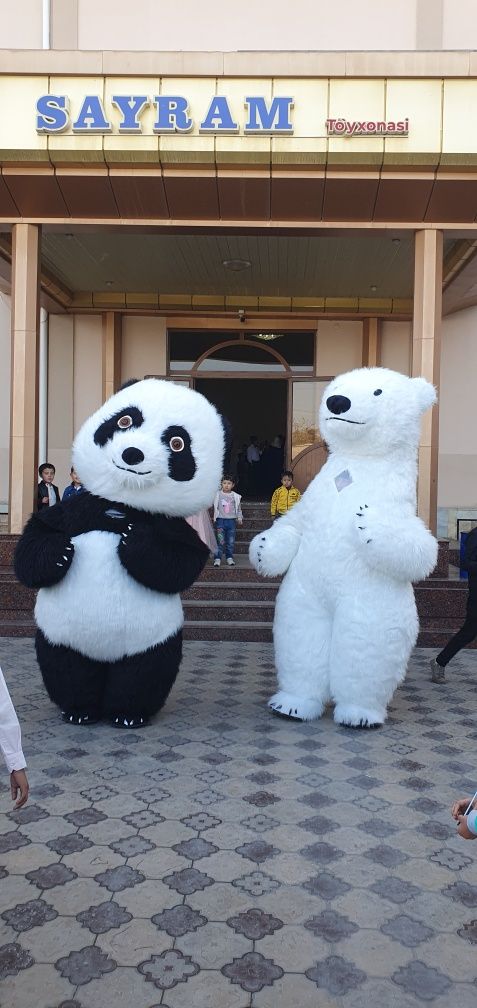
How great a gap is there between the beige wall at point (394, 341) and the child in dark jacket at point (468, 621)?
7.42 metres

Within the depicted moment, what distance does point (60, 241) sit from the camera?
392 inches

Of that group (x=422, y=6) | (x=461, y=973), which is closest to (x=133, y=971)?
(x=461, y=973)

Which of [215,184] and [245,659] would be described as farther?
[215,184]

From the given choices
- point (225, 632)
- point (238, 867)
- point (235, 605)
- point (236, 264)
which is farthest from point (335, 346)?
point (238, 867)

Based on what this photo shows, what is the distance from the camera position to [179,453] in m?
4.48

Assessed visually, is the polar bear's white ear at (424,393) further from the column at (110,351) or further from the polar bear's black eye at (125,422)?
the column at (110,351)

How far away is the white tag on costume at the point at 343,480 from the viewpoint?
16.6ft

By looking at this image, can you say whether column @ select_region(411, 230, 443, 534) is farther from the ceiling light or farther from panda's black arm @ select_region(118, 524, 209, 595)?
panda's black arm @ select_region(118, 524, 209, 595)

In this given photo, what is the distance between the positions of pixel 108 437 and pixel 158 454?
338 millimetres

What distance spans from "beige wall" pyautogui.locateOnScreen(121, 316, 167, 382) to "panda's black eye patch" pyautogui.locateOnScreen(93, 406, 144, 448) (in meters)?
8.69

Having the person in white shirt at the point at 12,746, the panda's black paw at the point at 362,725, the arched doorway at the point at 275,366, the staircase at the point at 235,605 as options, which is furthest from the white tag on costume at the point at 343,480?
the arched doorway at the point at 275,366

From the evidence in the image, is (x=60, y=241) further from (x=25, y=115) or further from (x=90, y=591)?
(x=90, y=591)

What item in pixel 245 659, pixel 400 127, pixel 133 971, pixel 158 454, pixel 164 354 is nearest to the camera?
pixel 133 971

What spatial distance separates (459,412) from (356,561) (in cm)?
855
